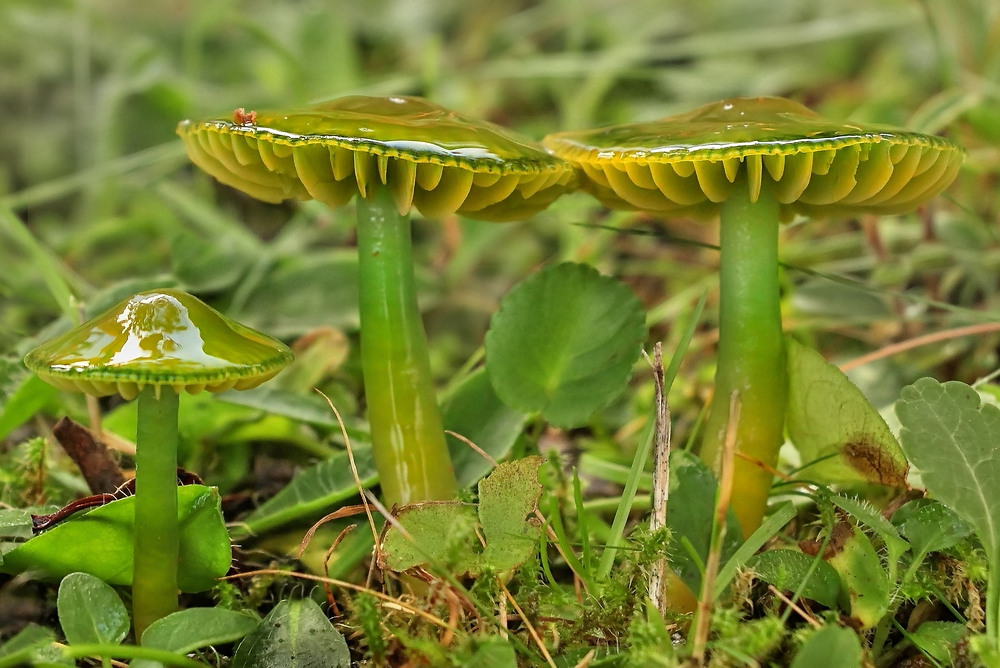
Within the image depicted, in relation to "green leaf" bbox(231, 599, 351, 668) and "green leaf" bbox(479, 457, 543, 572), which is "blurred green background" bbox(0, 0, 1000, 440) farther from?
"green leaf" bbox(231, 599, 351, 668)

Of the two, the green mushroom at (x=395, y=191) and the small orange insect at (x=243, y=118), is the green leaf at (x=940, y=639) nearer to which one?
the green mushroom at (x=395, y=191)

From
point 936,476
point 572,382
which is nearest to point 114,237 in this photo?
point 572,382

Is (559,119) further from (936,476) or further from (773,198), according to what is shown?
(936,476)

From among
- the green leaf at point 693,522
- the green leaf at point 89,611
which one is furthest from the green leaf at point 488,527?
the green leaf at point 89,611

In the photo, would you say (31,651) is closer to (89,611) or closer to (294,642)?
(89,611)

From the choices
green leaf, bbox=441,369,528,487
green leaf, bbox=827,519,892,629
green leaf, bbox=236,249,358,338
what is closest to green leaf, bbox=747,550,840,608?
green leaf, bbox=827,519,892,629

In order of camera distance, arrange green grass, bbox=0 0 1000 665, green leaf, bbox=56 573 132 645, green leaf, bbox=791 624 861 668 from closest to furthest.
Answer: green leaf, bbox=791 624 861 668 < green leaf, bbox=56 573 132 645 < green grass, bbox=0 0 1000 665

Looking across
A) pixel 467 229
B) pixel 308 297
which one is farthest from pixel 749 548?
pixel 467 229
